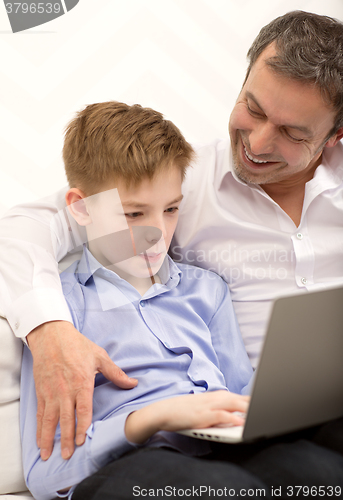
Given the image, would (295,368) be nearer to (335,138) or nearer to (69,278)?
(69,278)

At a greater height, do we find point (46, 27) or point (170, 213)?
point (46, 27)

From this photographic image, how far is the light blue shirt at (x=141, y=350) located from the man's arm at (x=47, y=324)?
36 mm

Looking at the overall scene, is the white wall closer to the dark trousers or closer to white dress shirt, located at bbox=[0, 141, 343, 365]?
white dress shirt, located at bbox=[0, 141, 343, 365]

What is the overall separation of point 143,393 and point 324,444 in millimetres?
338

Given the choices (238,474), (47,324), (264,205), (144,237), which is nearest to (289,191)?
(264,205)

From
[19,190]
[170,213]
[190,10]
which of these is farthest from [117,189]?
[190,10]

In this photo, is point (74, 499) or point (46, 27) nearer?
point (74, 499)

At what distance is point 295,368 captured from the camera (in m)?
0.57

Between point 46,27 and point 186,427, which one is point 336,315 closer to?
point 186,427

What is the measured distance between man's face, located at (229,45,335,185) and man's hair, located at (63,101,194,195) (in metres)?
0.18

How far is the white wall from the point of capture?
147 cm

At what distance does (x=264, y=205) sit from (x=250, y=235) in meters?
0.10

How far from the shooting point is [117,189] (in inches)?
37.4


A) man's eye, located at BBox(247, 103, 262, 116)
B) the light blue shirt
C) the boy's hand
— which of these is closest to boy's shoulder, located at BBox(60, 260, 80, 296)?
the light blue shirt
